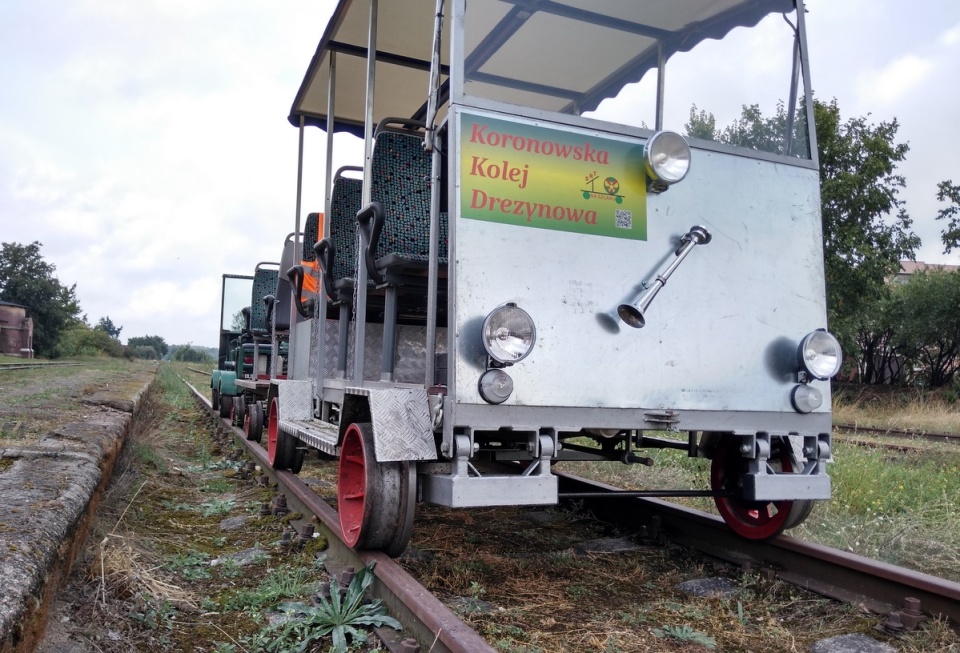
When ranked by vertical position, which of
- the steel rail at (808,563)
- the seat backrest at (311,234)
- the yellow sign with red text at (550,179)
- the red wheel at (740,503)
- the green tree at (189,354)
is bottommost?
the steel rail at (808,563)

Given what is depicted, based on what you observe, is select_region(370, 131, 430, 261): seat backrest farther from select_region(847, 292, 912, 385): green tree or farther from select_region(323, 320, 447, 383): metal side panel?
select_region(847, 292, 912, 385): green tree

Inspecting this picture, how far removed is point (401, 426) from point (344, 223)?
2913 mm

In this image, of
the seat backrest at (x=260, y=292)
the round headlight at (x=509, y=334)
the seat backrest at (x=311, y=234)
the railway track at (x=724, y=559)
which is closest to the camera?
the railway track at (x=724, y=559)

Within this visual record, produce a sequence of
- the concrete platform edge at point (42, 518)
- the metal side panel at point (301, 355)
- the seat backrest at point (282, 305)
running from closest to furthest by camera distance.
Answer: the concrete platform edge at point (42, 518)
the metal side panel at point (301, 355)
the seat backrest at point (282, 305)

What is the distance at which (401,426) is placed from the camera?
3.28m

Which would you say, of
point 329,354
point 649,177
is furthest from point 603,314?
point 329,354

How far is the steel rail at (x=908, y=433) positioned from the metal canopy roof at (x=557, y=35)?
9.92 metres

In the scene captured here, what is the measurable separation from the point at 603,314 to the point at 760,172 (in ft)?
4.11

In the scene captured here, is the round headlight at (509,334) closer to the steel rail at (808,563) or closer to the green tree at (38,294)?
the steel rail at (808,563)

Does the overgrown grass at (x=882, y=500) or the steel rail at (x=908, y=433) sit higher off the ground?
the steel rail at (x=908, y=433)

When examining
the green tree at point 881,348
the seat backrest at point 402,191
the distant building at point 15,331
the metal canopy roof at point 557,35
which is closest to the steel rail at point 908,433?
the metal canopy roof at point 557,35

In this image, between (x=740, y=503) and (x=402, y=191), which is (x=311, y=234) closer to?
(x=402, y=191)

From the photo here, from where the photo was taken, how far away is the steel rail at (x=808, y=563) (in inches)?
121

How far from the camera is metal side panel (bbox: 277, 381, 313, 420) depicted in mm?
5520
